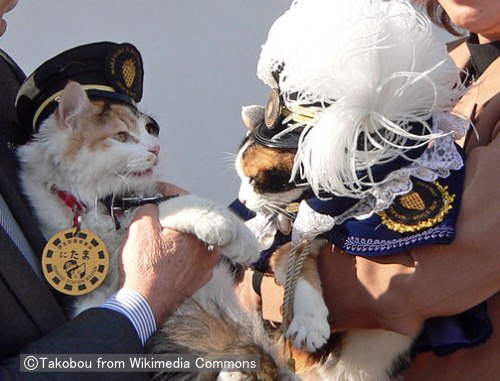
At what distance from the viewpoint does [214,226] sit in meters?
1.20

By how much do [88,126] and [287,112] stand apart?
0.29 metres

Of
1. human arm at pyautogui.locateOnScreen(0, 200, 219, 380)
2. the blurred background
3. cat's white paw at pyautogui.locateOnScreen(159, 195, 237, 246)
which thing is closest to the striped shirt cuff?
human arm at pyautogui.locateOnScreen(0, 200, 219, 380)

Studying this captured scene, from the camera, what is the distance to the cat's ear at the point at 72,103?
4.11 ft

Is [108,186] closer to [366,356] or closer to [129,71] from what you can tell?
[129,71]

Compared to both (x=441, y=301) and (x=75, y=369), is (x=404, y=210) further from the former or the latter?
(x=75, y=369)

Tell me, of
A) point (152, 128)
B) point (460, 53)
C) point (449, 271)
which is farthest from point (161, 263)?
point (460, 53)

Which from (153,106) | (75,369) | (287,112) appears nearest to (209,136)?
(153,106)

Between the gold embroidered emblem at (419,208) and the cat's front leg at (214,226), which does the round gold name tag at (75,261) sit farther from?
the gold embroidered emblem at (419,208)

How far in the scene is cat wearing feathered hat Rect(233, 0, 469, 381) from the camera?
1.16 metres

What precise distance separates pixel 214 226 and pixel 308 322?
18 cm

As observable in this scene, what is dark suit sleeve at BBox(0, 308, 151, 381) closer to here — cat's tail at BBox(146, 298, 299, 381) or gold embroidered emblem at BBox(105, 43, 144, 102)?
cat's tail at BBox(146, 298, 299, 381)

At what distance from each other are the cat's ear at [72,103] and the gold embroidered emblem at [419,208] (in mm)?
450

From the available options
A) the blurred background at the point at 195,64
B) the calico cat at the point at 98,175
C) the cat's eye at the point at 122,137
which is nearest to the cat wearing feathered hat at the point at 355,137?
the calico cat at the point at 98,175

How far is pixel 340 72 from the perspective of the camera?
45.6 inches
